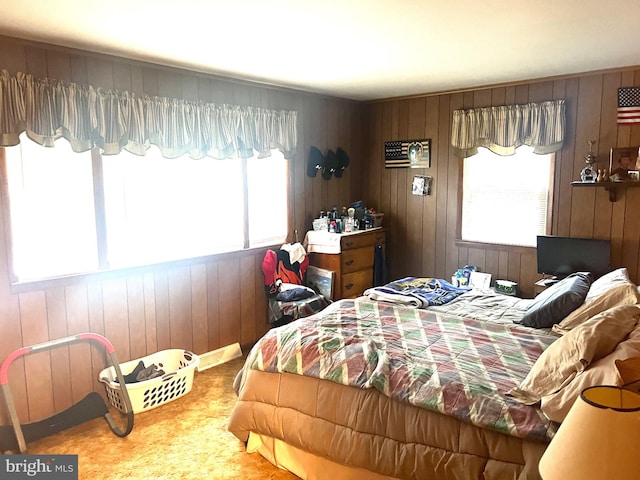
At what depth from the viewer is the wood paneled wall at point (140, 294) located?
9.86 feet

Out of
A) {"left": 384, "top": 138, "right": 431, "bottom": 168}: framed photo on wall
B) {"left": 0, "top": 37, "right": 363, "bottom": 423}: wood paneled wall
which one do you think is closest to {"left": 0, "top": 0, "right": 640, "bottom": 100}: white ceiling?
{"left": 0, "top": 37, "right": 363, "bottom": 423}: wood paneled wall

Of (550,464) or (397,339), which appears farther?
(397,339)

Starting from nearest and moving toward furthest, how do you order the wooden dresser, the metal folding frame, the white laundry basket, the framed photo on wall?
1. the metal folding frame
2. the white laundry basket
3. the wooden dresser
4. the framed photo on wall

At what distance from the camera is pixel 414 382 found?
216cm

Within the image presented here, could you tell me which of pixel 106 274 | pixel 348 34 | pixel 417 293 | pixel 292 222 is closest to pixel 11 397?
pixel 106 274

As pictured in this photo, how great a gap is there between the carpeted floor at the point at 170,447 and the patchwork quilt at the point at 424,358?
1.80ft

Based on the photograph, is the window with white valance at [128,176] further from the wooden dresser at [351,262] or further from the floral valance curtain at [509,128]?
the floral valance curtain at [509,128]

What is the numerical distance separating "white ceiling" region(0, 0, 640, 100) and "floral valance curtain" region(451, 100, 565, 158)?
34 cm

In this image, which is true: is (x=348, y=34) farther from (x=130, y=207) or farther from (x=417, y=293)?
(x=130, y=207)

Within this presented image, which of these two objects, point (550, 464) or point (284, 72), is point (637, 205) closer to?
point (284, 72)

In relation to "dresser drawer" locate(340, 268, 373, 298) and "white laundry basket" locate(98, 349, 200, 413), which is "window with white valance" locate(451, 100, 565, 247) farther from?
"white laundry basket" locate(98, 349, 200, 413)

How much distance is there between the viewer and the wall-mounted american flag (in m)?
3.78

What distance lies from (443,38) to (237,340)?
115 inches

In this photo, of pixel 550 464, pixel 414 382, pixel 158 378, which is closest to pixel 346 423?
pixel 414 382
